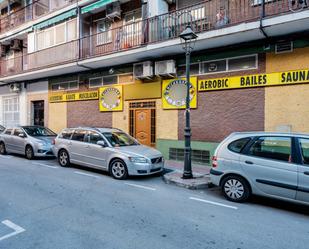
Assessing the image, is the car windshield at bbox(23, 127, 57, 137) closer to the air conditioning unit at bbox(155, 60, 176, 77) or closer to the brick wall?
the air conditioning unit at bbox(155, 60, 176, 77)

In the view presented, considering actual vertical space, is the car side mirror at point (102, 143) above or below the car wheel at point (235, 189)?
above

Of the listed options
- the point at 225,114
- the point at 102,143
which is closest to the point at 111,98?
the point at 102,143

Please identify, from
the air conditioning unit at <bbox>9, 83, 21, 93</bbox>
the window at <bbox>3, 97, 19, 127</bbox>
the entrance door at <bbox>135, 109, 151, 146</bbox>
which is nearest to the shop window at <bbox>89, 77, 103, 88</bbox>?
the entrance door at <bbox>135, 109, 151, 146</bbox>

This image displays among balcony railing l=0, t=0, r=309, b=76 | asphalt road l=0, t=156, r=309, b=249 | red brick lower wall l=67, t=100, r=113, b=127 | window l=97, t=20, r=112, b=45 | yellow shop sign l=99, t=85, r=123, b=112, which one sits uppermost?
window l=97, t=20, r=112, b=45

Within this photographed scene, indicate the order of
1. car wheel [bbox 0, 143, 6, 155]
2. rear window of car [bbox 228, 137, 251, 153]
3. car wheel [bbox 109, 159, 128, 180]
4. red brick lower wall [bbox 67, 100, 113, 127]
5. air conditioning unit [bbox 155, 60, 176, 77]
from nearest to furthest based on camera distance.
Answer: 1. rear window of car [bbox 228, 137, 251, 153]
2. car wheel [bbox 109, 159, 128, 180]
3. air conditioning unit [bbox 155, 60, 176, 77]
4. car wheel [bbox 0, 143, 6, 155]
5. red brick lower wall [bbox 67, 100, 113, 127]

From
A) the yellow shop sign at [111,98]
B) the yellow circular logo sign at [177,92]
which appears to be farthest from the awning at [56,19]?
the yellow circular logo sign at [177,92]

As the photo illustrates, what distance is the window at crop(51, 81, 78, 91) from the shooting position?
14.9 metres

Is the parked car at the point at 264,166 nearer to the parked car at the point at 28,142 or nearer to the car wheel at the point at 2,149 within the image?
the parked car at the point at 28,142

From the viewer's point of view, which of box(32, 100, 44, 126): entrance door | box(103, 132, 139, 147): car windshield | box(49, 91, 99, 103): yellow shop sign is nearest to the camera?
box(103, 132, 139, 147): car windshield

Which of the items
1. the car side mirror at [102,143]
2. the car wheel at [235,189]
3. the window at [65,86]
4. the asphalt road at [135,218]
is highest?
the window at [65,86]

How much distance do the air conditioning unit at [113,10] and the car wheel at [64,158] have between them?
23.9 feet

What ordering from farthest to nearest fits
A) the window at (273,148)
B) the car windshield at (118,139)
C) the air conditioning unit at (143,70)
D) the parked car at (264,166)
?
1. the air conditioning unit at (143,70)
2. the car windshield at (118,139)
3. the window at (273,148)
4. the parked car at (264,166)

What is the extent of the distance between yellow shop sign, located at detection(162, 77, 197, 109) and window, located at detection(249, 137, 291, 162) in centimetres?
491

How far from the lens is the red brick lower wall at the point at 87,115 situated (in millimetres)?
13409
